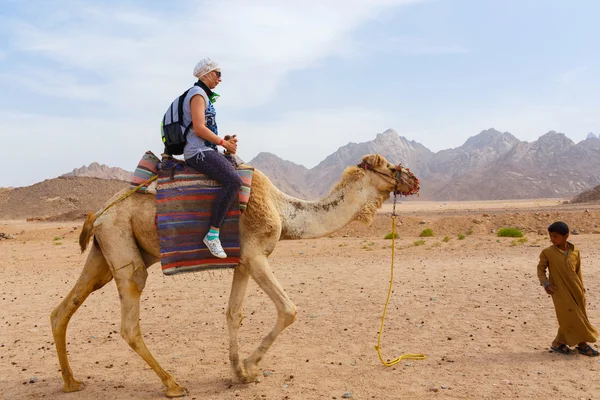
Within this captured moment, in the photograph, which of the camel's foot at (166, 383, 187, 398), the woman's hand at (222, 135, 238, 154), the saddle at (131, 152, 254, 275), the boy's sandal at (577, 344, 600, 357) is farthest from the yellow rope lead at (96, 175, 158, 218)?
the boy's sandal at (577, 344, 600, 357)

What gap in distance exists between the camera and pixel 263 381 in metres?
6.48

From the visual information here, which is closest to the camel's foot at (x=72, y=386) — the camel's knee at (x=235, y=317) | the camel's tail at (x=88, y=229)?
the camel's tail at (x=88, y=229)

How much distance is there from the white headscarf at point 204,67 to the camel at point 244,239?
4.31ft

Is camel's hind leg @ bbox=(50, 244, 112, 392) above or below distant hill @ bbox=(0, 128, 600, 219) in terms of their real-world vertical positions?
below

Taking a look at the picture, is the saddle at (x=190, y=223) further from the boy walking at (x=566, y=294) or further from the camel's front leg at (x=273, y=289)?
the boy walking at (x=566, y=294)

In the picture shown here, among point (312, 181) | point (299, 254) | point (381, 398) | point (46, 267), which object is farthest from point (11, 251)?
point (312, 181)

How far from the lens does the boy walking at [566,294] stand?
23.3ft

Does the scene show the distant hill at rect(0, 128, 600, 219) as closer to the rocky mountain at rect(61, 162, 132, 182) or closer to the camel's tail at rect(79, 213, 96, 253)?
the rocky mountain at rect(61, 162, 132, 182)

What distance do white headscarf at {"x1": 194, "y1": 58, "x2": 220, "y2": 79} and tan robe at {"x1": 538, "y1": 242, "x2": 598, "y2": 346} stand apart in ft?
16.4

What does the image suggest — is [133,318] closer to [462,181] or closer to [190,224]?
[190,224]

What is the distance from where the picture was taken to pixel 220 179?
5871 millimetres

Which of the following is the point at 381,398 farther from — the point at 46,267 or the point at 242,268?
the point at 46,267

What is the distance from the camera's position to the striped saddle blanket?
5.95m

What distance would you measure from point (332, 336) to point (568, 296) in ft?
10.9
